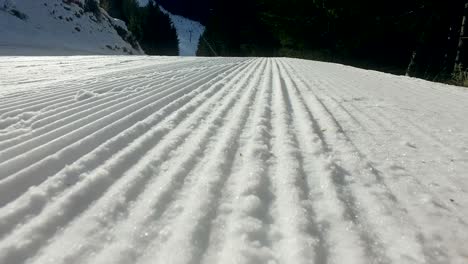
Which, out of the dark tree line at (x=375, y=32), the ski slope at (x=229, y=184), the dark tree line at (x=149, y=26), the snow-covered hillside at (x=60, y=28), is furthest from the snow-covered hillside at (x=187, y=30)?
the ski slope at (x=229, y=184)

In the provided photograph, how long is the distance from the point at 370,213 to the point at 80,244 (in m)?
0.94

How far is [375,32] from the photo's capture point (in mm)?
14055

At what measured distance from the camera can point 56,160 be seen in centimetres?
193

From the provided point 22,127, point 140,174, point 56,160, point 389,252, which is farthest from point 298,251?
point 22,127

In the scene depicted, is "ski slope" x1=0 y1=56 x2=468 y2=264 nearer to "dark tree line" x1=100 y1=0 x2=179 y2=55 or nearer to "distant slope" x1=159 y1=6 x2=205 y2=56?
"dark tree line" x1=100 y1=0 x2=179 y2=55

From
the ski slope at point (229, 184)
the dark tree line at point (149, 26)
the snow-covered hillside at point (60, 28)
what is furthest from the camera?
the dark tree line at point (149, 26)

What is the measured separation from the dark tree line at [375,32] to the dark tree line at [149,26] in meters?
27.5

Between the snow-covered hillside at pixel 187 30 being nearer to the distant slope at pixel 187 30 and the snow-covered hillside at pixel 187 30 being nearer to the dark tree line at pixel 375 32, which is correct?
the distant slope at pixel 187 30

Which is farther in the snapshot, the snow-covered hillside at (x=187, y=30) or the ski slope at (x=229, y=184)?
the snow-covered hillside at (x=187, y=30)

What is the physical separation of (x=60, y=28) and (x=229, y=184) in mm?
23047

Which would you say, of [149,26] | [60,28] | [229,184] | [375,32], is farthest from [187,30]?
[229,184]

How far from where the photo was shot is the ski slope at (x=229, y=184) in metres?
1.26

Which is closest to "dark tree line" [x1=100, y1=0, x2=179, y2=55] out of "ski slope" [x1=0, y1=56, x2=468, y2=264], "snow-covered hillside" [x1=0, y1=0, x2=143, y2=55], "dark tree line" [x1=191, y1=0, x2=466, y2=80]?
"snow-covered hillside" [x1=0, y1=0, x2=143, y2=55]

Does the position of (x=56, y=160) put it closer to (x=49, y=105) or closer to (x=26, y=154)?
(x=26, y=154)
